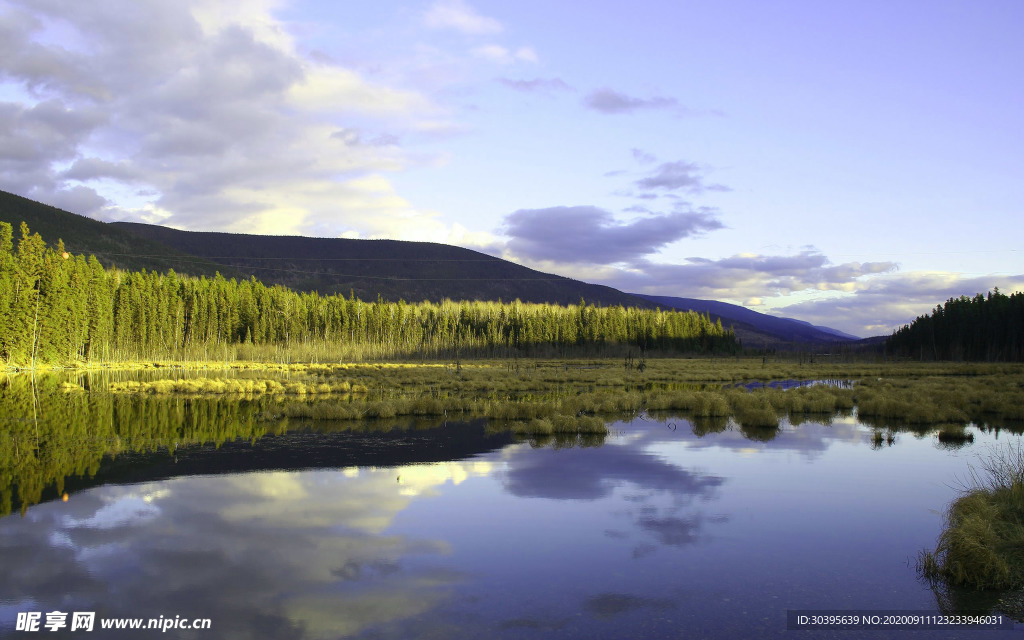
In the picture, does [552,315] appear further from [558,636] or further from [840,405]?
[558,636]

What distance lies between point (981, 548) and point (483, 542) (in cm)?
733

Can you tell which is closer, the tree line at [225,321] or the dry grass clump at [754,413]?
the dry grass clump at [754,413]

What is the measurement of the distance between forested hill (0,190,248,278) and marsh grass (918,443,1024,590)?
15113 cm

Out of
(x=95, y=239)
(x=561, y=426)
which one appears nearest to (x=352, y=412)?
(x=561, y=426)

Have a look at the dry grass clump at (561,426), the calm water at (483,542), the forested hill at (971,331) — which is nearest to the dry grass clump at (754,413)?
the calm water at (483,542)

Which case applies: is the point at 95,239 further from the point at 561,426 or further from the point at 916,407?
the point at 916,407

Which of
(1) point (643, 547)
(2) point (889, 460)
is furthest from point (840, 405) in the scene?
(1) point (643, 547)

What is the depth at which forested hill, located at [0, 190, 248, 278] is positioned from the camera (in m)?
135

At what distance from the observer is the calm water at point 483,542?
26.3 feet

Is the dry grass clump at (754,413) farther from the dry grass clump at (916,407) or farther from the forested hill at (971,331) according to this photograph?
the forested hill at (971,331)

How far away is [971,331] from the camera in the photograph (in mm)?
92188

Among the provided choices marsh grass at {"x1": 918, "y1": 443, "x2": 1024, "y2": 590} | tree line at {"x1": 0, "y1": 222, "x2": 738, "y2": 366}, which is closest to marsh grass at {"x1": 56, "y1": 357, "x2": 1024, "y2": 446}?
marsh grass at {"x1": 918, "y1": 443, "x2": 1024, "y2": 590}

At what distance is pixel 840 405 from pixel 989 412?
630 centimetres

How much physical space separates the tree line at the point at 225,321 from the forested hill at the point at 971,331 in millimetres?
32519
